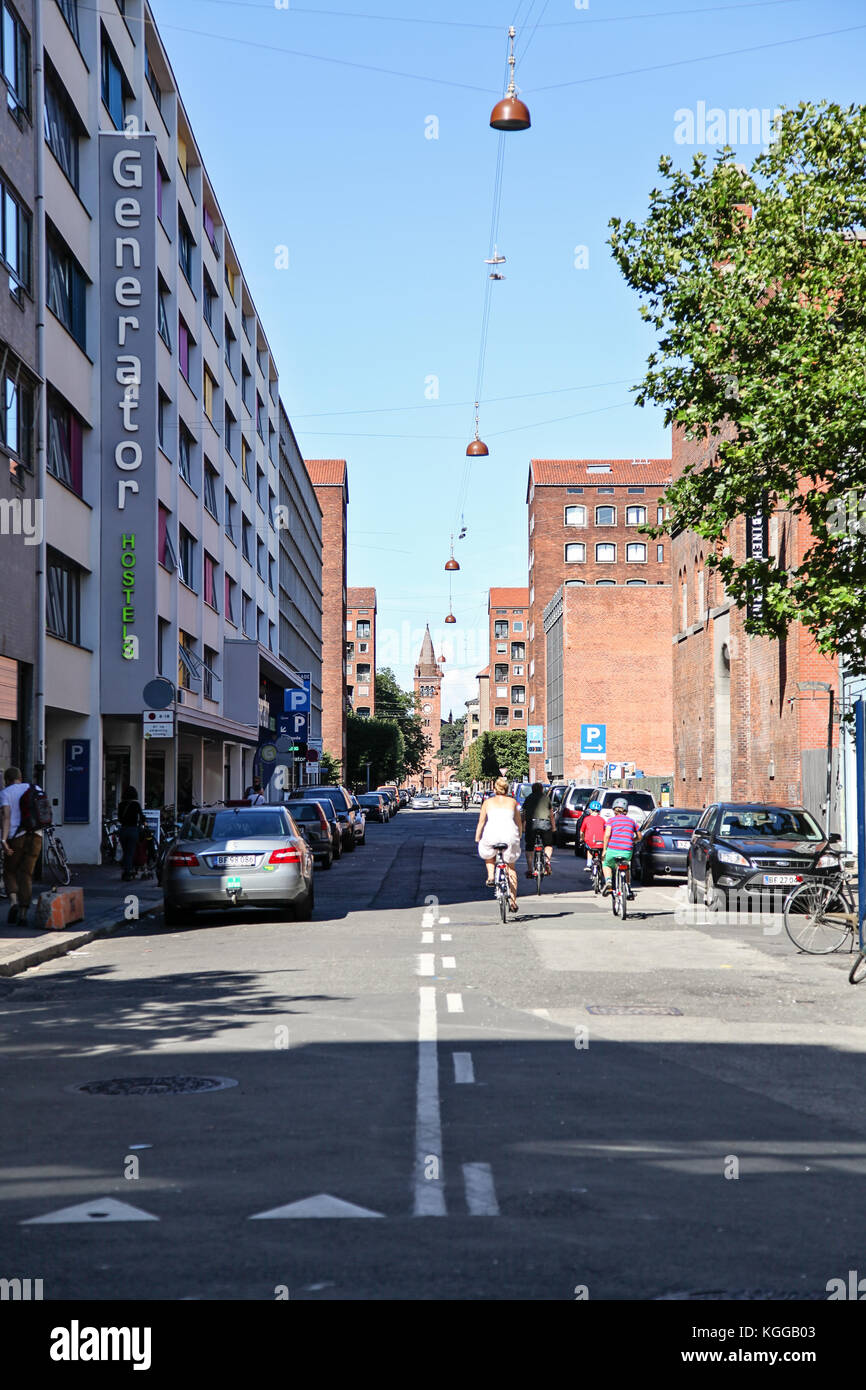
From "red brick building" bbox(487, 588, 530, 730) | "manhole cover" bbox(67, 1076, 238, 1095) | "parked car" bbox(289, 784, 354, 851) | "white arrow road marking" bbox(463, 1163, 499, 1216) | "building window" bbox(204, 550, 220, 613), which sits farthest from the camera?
"red brick building" bbox(487, 588, 530, 730)

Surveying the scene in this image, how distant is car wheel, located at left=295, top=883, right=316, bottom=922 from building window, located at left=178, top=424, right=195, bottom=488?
22578 millimetres

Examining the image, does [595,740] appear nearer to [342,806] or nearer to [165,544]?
[342,806]

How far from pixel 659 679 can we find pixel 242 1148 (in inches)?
3222

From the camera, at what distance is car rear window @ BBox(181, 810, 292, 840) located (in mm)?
18656

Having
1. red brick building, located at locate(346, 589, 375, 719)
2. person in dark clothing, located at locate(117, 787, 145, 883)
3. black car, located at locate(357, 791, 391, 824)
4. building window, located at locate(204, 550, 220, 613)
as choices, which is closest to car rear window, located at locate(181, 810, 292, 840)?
person in dark clothing, located at locate(117, 787, 145, 883)

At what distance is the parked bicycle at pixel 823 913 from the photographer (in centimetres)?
1562

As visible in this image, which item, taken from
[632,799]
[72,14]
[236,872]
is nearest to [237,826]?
[236,872]

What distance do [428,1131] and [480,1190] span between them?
1.14m

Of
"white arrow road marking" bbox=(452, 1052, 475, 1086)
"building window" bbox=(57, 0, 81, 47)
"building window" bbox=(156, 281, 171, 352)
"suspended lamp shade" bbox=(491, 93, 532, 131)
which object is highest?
"building window" bbox=(57, 0, 81, 47)

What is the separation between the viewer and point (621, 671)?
285ft

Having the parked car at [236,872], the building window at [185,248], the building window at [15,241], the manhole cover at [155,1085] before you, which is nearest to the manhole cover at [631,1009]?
the manhole cover at [155,1085]

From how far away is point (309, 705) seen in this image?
222 ft

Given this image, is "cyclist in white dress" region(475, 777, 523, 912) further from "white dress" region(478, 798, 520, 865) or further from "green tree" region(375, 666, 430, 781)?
"green tree" region(375, 666, 430, 781)

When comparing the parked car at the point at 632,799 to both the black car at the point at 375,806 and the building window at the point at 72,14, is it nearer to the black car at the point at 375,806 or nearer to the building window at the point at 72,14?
the building window at the point at 72,14
